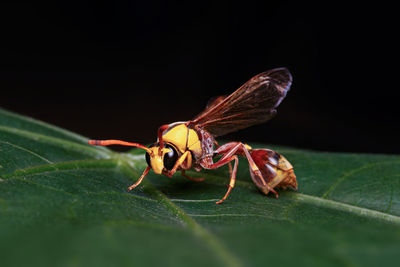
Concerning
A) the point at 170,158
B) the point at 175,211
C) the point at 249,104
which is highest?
the point at 249,104

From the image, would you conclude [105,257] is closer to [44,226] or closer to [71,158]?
[44,226]

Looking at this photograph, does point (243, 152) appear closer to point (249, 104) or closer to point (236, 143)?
point (236, 143)

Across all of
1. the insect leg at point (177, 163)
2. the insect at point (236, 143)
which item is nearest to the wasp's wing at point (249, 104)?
the insect at point (236, 143)

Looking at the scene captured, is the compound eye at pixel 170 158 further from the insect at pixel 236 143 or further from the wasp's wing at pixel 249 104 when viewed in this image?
the wasp's wing at pixel 249 104

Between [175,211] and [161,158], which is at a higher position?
[161,158]

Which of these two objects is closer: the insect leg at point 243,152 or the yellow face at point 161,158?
the yellow face at point 161,158

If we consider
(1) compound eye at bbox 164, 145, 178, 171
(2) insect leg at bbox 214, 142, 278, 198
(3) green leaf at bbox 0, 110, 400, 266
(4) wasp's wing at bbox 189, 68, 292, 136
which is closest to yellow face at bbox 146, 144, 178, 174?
(1) compound eye at bbox 164, 145, 178, 171

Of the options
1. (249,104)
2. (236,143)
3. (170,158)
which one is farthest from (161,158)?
(249,104)

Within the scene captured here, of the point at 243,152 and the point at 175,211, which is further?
the point at 243,152
